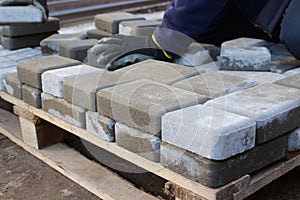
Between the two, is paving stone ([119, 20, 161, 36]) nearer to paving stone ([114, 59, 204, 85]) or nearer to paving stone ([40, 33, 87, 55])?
paving stone ([40, 33, 87, 55])

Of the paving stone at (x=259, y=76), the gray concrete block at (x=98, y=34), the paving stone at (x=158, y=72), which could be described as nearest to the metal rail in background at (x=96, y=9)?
the gray concrete block at (x=98, y=34)

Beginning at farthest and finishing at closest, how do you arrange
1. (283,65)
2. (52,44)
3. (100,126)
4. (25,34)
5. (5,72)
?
(25,34) < (52,44) < (5,72) < (283,65) < (100,126)

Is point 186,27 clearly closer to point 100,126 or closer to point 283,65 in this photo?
point 283,65

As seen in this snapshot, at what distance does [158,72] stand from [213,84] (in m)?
0.28

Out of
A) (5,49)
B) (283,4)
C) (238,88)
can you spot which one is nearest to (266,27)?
(283,4)

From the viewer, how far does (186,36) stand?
2398 mm

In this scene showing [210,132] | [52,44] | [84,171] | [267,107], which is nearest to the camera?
[210,132]

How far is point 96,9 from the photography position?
6.11 m

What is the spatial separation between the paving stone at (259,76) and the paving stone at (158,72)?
23cm

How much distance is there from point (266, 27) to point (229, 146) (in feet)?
3.74

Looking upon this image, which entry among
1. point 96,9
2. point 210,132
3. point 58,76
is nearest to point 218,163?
point 210,132

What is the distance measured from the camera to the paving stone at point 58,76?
2006mm

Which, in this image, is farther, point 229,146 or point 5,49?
point 5,49

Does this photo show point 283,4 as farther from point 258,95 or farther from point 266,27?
point 258,95
